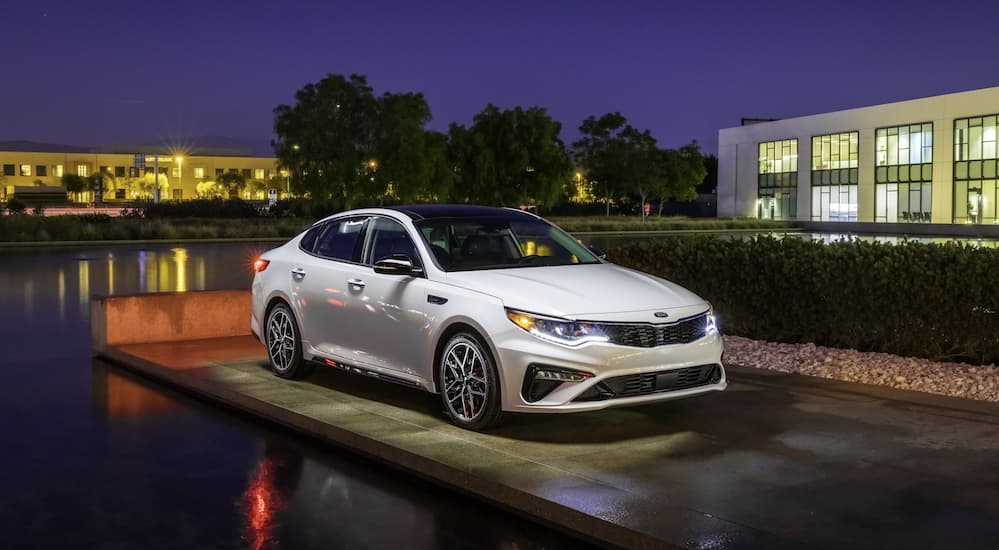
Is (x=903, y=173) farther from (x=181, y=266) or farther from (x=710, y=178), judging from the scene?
(x=710, y=178)

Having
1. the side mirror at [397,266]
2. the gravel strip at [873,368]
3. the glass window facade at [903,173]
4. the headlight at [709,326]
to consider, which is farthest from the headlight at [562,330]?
the glass window facade at [903,173]

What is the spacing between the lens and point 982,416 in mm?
8180

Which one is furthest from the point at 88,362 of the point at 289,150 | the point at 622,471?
the point at 289,150

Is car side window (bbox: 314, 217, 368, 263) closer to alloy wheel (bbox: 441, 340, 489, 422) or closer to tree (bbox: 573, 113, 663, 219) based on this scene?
alloy wheel (bbox: 441, 340, 489, 422)

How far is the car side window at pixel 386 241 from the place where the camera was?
352 inches

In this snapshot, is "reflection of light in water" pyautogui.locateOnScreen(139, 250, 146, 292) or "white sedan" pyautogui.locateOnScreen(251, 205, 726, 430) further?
"reflection of light in water" pyautogui.locateOnScreen(139, 250, 146, 292)

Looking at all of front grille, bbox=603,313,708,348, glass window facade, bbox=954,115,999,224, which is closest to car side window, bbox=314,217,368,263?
front grille, bbox=603,313,708,348

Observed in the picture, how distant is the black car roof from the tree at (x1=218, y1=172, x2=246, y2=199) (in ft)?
450

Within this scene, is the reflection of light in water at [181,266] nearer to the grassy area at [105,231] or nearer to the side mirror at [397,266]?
the grassy area at [105,231]

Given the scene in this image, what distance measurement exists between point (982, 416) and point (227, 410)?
5980 millimetres

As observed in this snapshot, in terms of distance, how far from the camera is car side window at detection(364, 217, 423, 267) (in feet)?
29.4

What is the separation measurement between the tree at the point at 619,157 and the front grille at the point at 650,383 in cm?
8407

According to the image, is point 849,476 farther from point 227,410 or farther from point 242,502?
point 227,410

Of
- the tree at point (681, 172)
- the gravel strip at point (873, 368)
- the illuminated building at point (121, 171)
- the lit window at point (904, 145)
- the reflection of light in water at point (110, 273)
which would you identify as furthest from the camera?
the illuminated building at point (121, 171)
